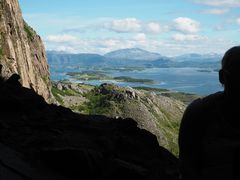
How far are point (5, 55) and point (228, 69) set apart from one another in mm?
82514

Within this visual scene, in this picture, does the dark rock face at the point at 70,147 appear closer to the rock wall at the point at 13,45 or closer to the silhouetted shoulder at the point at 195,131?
the silhouetted shoulder at the point at 195,131

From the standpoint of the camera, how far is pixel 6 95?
1555cm

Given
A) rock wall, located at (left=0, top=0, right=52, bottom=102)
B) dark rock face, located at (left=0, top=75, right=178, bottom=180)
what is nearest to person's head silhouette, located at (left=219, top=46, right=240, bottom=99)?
dark rock face, located at (left=0, top=75, right=178, bottom=180)

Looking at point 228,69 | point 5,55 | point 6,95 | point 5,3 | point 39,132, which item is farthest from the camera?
point 5,3

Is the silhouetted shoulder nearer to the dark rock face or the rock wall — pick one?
the dark rock face

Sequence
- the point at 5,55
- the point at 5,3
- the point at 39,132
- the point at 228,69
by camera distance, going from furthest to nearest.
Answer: the point at 5,3 → the point at 5,55 → the point at 39,132 → the point at 228,69

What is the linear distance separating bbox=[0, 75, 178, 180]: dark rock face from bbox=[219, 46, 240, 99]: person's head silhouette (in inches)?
195

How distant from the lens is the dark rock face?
10328 millimetres

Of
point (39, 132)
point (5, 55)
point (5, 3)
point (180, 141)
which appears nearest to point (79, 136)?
point (39, 132)

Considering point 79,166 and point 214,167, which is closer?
point 214,167

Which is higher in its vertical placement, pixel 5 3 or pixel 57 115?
pixel 5 3

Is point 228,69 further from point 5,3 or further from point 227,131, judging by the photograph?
point 5,3

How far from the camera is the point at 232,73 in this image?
20.0ft

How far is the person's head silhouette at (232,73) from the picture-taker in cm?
609
